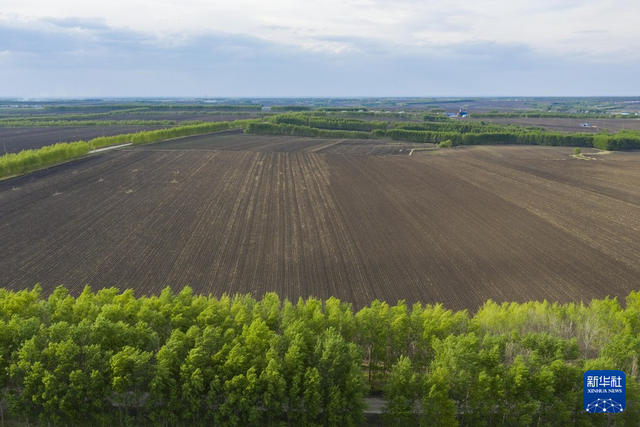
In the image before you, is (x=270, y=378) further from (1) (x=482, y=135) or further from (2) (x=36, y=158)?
(1) (x=482, y=135)

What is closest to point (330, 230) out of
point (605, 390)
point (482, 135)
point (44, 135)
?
point (605, 390)

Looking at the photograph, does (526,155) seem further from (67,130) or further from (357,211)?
(67,130)

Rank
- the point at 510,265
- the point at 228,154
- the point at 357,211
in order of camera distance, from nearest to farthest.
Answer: the point at 510,265 < the point at 357,211 < the point at 228,154

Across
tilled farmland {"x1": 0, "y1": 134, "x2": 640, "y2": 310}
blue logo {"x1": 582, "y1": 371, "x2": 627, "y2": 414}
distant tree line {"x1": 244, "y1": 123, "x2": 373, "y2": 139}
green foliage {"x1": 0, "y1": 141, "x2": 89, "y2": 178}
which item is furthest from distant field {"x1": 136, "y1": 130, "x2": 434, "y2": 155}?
blue logo {"x1": 582, "y1": 371, "x2": 627, "y2": 414}

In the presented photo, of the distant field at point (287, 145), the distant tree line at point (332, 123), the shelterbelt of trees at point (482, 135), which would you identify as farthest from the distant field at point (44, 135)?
the distant tree line at point (332, 123)

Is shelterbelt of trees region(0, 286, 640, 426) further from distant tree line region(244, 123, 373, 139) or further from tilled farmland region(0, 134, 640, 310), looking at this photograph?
distant tree line region(244, 123, 373, 139)

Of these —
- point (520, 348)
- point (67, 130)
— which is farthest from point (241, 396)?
point (67, 130)
